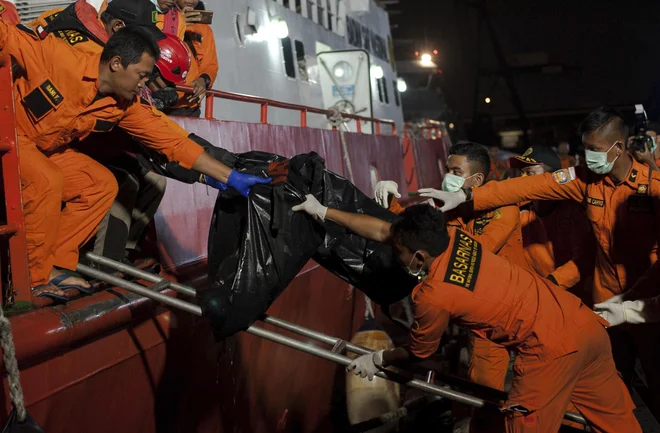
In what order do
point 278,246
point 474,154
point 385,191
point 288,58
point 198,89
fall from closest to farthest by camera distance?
1. point 278,246
2. point 385,191
3. point 474,154
4. point 198,89
5. point 288,58

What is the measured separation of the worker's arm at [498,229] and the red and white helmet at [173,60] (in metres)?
2.37

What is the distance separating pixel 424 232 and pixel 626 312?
1.68 meters

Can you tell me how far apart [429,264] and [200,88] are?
116 inches

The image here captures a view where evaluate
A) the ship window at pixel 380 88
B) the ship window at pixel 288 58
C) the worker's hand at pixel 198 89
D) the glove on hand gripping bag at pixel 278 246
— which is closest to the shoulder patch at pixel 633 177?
the glove on hand gripping bag at pixel 278 246

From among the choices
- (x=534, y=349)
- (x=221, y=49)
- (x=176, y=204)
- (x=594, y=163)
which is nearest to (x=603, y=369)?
(x=534, y=349)

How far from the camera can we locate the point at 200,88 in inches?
217

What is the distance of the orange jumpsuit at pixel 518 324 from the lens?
3.21 m

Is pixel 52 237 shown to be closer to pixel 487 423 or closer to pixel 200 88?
pixel 200 88

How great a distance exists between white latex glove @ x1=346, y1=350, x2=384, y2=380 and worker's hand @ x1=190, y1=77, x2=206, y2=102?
2.68 metres

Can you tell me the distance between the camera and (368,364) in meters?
3.61

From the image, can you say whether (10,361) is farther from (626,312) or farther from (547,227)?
(547,227)

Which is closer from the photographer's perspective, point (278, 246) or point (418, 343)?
point (418, 343)

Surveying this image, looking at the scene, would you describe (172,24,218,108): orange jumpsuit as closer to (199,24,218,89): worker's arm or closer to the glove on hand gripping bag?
(199,24,218,89): worker's arm

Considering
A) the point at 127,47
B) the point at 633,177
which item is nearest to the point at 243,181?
the point at 127,47
